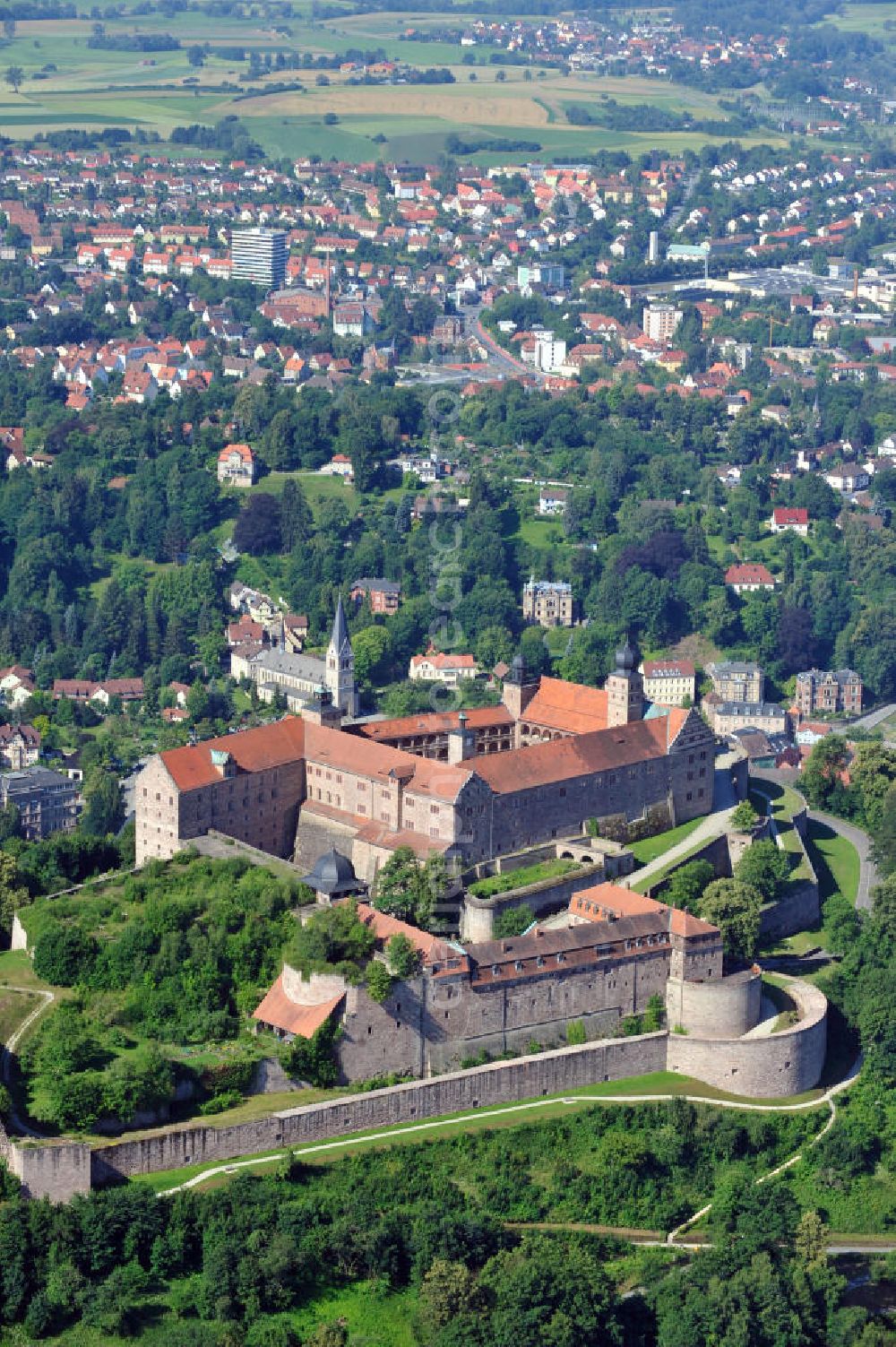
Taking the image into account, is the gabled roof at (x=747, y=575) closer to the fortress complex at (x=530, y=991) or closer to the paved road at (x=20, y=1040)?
the fortress complex at (x=530, y=991)

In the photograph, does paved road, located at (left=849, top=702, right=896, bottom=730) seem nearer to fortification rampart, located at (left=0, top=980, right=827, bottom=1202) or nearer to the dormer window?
the dormer window

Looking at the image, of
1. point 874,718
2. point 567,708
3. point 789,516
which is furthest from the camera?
point 789,516

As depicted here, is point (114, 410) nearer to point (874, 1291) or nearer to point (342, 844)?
point (342, 844)

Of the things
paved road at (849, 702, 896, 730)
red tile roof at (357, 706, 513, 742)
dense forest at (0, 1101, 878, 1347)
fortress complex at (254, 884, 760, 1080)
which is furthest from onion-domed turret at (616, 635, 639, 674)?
paved road at (849, 702, 896, 730)

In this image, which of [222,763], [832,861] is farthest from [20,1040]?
[832,861]

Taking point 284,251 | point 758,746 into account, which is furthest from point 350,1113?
point 284,251

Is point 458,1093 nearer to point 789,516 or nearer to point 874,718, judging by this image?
point 874,718
